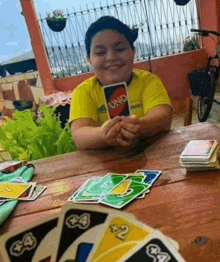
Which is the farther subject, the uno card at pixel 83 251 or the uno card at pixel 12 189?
the uno card at pixel 12 189

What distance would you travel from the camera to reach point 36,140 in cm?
189

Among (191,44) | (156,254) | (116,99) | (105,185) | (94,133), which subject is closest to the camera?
(156,254)

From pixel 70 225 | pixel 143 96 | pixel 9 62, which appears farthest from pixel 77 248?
pixel 9 62

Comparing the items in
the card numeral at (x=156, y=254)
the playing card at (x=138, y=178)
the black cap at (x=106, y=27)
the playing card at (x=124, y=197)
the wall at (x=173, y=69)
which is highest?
the black cap at (x=106, y=27)

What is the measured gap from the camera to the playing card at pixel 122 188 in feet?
3.04

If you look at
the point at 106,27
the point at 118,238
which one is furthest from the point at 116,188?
the point at 106,27

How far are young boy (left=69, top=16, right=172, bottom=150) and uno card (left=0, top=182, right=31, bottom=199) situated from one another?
39 cm

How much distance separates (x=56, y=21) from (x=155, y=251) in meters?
4.97

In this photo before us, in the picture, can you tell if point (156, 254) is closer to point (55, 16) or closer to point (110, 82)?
point (110, 82)

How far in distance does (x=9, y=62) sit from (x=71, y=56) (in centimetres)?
112

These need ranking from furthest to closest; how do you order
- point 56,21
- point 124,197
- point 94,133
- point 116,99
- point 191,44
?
point 191,44 → point 56,21 → point 94,133 → point 116,99 → point 124,197

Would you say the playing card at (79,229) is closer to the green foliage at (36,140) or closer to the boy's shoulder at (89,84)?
the boy's shoulder at (89,84)

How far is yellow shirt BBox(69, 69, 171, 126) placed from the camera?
1.55 m

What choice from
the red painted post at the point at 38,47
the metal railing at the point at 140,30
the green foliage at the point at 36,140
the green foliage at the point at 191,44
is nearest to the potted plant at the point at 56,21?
the metal railing at the point at 140,30
